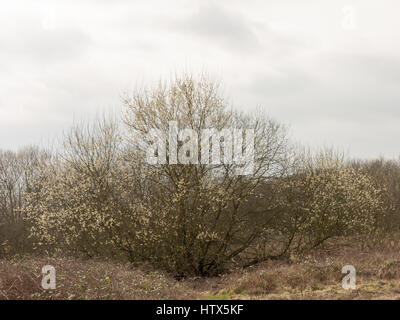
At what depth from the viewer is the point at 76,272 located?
38.1ft

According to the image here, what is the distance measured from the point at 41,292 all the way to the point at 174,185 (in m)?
6.94

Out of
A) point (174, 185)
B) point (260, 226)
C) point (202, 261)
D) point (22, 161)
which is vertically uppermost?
point (22, 161)

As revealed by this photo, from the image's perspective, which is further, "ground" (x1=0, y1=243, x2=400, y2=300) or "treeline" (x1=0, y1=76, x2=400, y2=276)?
"treeline" (x1=0, y1=76, x2=400, y2=276)

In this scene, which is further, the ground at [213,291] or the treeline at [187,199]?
the treeline at [187,199]

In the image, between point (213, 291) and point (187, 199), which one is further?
point (187, 199)

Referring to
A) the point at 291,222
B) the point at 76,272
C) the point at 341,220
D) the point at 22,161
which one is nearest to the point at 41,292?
the point at 76,272

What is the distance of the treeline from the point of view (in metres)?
16.0

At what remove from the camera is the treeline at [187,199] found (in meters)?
16.0

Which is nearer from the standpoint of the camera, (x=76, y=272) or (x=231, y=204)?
(x=76, y=272)

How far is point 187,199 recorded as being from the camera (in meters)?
15.7

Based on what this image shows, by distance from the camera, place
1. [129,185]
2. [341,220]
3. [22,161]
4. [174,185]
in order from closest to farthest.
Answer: [174,185] < [129,185] < [341,220] < [22,161]

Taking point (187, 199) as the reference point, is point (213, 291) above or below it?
below

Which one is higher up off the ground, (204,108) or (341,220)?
(204,108)

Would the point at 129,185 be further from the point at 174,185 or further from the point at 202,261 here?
the point at 202,261
